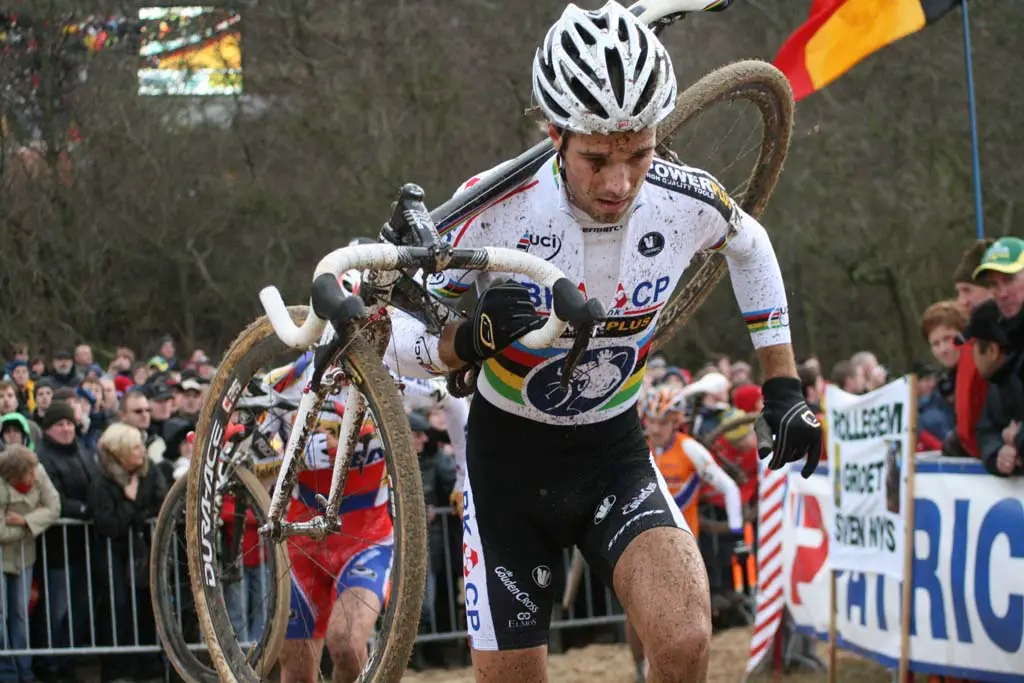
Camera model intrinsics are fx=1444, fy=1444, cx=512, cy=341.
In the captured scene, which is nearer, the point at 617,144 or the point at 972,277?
the point at 617,144

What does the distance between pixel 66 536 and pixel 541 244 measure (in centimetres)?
676

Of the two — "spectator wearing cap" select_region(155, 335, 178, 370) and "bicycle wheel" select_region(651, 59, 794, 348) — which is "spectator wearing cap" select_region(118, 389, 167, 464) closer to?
"bicycle wheel" select_region(651, 59, 794, 348)

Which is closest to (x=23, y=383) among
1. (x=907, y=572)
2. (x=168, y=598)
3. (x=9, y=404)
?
(x=9, y=404)

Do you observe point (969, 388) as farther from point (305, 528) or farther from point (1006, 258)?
point (305, 528)

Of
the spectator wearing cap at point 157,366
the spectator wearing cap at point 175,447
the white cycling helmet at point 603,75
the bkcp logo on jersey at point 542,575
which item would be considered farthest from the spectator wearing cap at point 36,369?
the white cycling helmet at point 603,75

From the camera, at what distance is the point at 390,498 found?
418cm

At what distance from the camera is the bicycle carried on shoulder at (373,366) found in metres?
3.92

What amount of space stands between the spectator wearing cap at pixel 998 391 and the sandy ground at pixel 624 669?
307cm

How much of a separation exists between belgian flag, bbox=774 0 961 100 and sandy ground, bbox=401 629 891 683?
425 cm

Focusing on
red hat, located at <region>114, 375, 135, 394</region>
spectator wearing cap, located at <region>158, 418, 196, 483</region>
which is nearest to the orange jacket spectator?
spectator wearing cap, located at <region>158, 418, 196, 483</region>

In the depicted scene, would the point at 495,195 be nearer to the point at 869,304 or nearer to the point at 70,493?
the point at 70,493

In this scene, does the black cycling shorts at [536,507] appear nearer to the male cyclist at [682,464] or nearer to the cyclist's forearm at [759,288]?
the cyclist's forearm at [759,288]

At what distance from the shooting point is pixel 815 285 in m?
23.6

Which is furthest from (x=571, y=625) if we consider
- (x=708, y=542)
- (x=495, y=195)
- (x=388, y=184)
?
(x=388, y=184)
